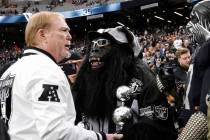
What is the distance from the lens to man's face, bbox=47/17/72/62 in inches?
87.9

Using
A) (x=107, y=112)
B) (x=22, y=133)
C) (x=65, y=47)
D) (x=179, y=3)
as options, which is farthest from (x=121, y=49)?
(x=179, y=3)

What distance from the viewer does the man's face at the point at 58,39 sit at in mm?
2232

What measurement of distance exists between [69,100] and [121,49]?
961 mm

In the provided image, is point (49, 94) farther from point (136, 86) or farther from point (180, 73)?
point (180, 73)

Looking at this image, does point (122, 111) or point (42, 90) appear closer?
point (42, 90)

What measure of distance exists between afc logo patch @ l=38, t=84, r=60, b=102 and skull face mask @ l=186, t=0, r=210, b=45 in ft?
3.81

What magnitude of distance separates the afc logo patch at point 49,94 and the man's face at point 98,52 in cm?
96

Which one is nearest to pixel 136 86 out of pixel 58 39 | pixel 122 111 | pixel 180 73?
pixel 122 111

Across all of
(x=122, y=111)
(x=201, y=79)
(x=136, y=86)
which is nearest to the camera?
(x=122, y=111)

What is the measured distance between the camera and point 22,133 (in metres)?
2.06

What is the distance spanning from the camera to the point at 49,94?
1.99m

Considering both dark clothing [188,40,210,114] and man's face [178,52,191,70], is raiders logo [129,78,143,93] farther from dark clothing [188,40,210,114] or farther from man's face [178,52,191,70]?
man's face [178,52,191,70]

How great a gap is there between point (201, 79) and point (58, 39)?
901 millimetres

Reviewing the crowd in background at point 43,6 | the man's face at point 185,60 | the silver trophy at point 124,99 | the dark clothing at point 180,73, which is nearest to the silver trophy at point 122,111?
the silver trophy at point 124,99
